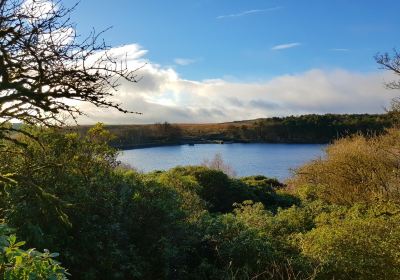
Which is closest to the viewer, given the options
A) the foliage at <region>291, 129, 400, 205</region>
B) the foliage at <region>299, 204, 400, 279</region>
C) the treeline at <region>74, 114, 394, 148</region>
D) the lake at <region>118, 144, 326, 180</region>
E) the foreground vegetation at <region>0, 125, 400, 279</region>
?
the foreground vegetation at <region>0, 125, 400, 279</region>

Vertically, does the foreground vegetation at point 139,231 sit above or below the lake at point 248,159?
above

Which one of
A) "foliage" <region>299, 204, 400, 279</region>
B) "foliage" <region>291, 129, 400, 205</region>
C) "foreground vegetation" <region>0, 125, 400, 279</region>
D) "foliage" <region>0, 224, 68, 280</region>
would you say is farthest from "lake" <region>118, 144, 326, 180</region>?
"foliage" <region>0, 224, 68, 280</region>

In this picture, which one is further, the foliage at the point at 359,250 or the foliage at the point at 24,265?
the foliage at the point at 359,250

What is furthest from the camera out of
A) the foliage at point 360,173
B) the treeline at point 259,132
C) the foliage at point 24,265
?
the treeline at point 259,132

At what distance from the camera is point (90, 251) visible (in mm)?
10773

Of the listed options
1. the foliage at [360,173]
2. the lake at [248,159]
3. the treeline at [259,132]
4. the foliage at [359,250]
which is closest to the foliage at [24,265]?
the foliage at [359,250]

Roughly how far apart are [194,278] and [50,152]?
5143mm

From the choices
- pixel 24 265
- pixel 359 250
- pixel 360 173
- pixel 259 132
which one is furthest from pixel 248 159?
pixel 24 265

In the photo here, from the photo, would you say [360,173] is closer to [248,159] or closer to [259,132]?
[248,159]

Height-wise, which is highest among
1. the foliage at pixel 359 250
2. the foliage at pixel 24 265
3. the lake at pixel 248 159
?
the foliage at pixel 24 265

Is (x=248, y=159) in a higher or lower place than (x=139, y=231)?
lower

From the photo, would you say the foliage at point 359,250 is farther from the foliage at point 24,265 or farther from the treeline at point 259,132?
the treeline at point 259,132

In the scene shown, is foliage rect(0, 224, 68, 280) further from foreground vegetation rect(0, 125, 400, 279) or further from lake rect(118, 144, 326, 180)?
lake rect(118, 144, 326, 180)

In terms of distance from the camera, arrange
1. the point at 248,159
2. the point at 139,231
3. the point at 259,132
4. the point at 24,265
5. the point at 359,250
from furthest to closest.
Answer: the point at 259,132 → the point at 248,159 → the point at 359,250 → the point at 139,231 → the point at 24,265
